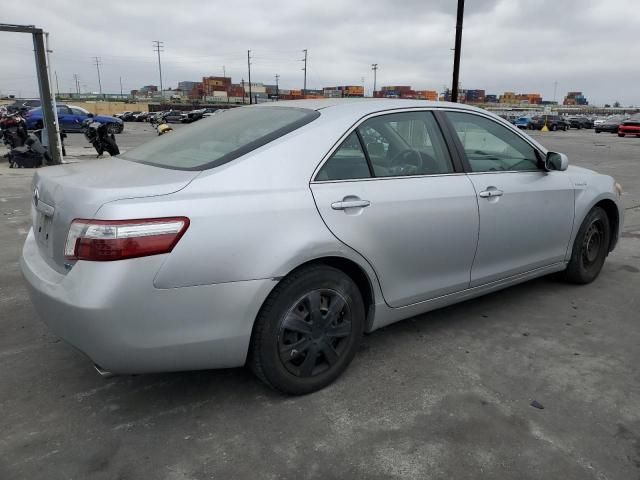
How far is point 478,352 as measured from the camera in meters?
3.28

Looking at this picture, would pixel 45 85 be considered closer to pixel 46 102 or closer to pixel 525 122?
pixel 46 102

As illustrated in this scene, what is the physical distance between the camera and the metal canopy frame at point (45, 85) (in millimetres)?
11359

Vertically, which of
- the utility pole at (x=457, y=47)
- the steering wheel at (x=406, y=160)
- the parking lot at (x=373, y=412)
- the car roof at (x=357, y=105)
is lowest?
the parking lot at (x=373, y=412)

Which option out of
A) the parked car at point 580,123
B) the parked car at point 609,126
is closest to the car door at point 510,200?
the parked car at point 609,126

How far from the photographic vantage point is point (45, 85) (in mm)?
11875

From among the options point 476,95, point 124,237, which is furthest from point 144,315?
point 476,95

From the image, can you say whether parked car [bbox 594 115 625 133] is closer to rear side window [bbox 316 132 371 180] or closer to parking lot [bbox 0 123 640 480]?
parking lot [bbox 0 123 640 480]

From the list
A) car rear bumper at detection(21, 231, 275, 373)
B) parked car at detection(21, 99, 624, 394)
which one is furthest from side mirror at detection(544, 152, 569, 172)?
car rear bumper at detection(21, 231, 275, 373)

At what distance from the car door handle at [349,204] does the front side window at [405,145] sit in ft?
0.85

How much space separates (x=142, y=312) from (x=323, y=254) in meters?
0.90

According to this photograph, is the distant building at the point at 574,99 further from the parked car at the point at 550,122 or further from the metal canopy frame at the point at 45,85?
the metal canopy frame at the point at 45,85

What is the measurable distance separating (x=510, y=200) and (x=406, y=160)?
877 mm

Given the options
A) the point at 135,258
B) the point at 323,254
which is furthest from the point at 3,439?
the point at 323,254

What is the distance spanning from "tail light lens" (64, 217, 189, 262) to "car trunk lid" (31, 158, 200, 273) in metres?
0.09
